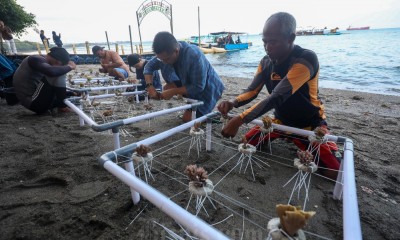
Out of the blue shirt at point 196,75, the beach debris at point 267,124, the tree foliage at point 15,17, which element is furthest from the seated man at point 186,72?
the tree foliage at point 15,17

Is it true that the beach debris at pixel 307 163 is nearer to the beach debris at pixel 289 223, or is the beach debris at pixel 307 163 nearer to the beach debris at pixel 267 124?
the beach debris at pixel 267 124

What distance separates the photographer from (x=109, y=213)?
1485mm

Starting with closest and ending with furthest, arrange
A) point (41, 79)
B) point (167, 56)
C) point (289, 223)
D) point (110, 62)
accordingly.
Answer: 1. point (289, 223)
2. point (167, 56)
3. point (41, 79)
4. point (110, 62)

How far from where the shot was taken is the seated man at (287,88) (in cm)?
183

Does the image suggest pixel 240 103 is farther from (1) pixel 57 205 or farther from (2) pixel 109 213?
(1) pixel 57 205

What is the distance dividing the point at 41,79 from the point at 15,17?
18359 millimetres

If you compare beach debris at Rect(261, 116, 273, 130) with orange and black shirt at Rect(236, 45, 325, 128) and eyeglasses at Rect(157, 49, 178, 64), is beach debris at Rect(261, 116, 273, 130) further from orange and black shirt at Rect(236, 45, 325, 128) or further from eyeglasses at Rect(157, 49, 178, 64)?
eyeglasses at Rect(157, 49, 178, 64)

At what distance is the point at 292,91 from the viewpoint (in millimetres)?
1829

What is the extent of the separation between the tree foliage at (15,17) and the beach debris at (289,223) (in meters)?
21.5

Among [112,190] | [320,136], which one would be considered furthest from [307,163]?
[112,190]

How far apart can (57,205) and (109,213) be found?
1.39 feet

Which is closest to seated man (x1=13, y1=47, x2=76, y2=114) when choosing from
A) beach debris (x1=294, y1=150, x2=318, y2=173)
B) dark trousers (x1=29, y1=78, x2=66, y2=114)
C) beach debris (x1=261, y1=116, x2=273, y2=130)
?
dark trousers (x1=29, y1=78, x2=66, y2=114)

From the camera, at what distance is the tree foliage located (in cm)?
1508

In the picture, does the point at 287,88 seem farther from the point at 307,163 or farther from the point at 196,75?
→ the point at 196,75
